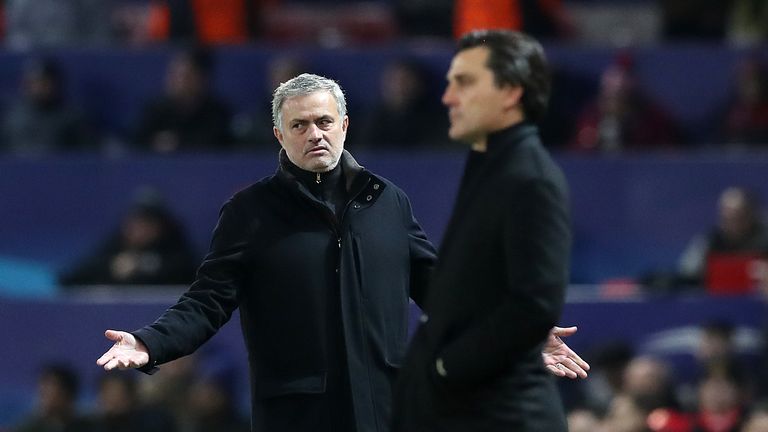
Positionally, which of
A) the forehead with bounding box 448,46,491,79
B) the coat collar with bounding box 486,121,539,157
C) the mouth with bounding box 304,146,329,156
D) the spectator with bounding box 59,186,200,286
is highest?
the forehead with bounding box 448,46,491,79

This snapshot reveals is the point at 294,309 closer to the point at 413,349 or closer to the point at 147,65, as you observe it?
the point at 413,349

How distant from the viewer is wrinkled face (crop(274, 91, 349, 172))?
471cm

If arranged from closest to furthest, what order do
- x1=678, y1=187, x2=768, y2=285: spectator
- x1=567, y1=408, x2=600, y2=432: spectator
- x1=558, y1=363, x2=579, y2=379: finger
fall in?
x1=558, y1=363, x2=579, y2=379: finger
x1=567, y1=408, x2=600, y2=432: spectator
x1=678, y1=187, x2=768, y2=285: spectator

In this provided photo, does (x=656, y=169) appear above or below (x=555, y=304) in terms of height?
below

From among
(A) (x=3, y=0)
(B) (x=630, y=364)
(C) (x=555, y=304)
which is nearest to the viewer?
(C) (x=555, y=304)

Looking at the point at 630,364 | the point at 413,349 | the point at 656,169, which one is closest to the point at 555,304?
the point at 413,349

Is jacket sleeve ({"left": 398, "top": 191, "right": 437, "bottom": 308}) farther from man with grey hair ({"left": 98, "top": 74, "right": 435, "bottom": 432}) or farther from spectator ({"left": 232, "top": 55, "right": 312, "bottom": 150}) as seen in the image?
spectator ({"left": 232, "top": 55, "right": 312, "bottom": 150})

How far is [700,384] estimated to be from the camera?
8.41 m

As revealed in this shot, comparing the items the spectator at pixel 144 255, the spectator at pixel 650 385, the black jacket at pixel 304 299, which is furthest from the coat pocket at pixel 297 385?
the spectator at pixel 144 255

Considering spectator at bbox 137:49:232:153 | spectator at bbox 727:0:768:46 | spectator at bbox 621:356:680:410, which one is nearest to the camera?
spectator at bbox 621:356:680:410

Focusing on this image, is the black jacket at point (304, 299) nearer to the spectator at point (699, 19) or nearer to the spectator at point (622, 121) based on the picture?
the spectator at point (622, 121)

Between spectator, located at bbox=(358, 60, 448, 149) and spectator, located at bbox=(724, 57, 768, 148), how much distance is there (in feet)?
5.78

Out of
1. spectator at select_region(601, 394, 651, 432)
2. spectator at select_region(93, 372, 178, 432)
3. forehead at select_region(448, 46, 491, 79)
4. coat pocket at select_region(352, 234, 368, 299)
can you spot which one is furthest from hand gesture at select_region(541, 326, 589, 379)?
spectator at select_region(93, 372, 178, 432)

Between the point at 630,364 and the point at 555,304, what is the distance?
15.5 ft
